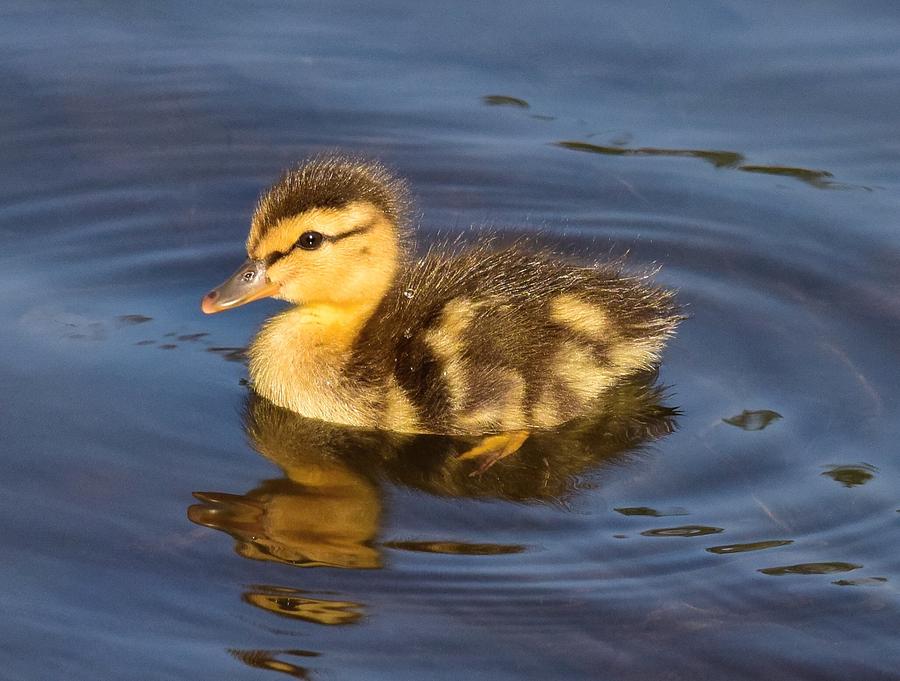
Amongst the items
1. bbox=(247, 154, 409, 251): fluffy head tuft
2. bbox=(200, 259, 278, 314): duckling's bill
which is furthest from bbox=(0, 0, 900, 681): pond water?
bbox=(247, 154, 409, 251): fluffy head tuft

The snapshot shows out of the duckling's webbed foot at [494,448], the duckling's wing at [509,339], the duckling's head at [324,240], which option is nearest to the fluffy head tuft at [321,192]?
the duckling's head at [324,240]

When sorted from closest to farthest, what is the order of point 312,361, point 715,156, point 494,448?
point 494,448 < point 312,361 < point 715,156

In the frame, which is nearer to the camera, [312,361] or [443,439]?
[443,439]

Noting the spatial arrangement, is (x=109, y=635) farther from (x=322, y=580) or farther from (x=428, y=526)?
(x=428, y=526)

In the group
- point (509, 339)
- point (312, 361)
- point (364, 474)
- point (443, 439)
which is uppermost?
point (509, 339)

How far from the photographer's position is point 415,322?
495cm

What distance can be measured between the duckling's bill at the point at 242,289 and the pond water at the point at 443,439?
0.26 meters

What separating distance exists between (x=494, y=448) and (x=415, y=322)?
412 mm

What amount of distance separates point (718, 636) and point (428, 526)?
79cm

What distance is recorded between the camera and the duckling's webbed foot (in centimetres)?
476

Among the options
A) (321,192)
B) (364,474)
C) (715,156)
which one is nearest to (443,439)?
(364,474)

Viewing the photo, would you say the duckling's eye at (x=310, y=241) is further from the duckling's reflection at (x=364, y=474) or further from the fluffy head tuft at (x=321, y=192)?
the duckling's reflection at (x=364, y=474)

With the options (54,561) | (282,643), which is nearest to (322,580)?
(282,643)

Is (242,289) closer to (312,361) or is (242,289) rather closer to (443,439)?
(312,361)
